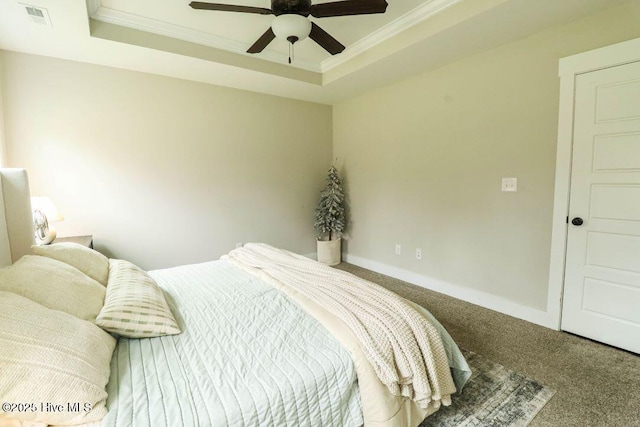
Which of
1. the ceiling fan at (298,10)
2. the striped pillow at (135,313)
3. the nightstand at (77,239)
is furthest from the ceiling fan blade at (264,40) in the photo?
the nightstand at (77,239)

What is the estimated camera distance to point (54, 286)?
1312mm

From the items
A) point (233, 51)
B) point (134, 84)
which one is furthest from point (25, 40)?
point (233, 51)

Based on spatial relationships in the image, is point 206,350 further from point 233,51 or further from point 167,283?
point 233,51

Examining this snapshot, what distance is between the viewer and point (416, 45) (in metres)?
2.69

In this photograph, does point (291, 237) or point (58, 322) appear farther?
point (291, 237)

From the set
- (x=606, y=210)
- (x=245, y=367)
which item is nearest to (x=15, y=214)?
(x=245, y=367)

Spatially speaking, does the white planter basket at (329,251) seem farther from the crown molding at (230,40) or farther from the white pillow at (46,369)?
the white pillow at (46,369)

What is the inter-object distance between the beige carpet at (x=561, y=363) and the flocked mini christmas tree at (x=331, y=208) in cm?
176

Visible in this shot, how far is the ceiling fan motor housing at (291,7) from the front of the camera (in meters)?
1.93

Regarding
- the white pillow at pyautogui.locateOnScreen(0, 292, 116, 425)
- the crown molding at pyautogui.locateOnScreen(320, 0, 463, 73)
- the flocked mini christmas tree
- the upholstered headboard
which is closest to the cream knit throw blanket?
the white pillow at pyautogui.locateOnScreen(0, 292, 116, 425)

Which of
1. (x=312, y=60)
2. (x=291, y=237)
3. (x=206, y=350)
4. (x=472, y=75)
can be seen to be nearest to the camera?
(x=206, y=350)

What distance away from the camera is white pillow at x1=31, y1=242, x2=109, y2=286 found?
1.64 metres

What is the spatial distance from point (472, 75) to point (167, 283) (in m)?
3.21

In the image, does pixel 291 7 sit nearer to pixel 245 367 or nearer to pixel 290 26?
pixel 290 26
